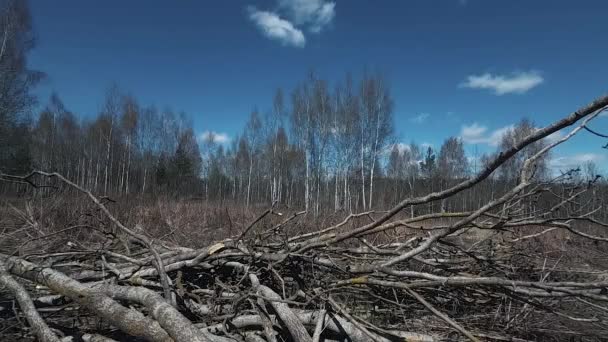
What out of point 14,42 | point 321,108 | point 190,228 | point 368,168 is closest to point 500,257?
point 190,228

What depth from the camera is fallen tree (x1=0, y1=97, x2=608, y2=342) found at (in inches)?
86.4

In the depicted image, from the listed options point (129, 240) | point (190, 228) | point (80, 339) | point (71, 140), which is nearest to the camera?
point (80, 339)

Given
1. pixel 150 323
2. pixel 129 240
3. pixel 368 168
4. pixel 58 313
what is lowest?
pixel 58 313

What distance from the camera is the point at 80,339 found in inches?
97.9

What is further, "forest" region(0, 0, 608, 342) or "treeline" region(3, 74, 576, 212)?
"treeline" region(3, 74, 576, 212)

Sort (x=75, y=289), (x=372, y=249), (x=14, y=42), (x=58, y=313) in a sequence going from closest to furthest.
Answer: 1. (x=75, y=289)
2. (x=372, y=249)
3. (x=58, y=313)
4. (x=14, y=42)

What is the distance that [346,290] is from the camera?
8.78 ft

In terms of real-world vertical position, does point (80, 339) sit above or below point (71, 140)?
below

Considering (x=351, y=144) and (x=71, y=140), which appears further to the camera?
(x=71, y=140)

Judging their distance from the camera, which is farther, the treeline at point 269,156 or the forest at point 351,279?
the treeline at point 269,156

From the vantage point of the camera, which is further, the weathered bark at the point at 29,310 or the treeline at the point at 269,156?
the treeline at the point at 269,156

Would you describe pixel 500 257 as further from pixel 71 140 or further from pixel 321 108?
pixel 71 140

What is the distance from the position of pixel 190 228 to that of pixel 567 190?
8238mm

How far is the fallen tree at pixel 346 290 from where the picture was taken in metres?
2.19
